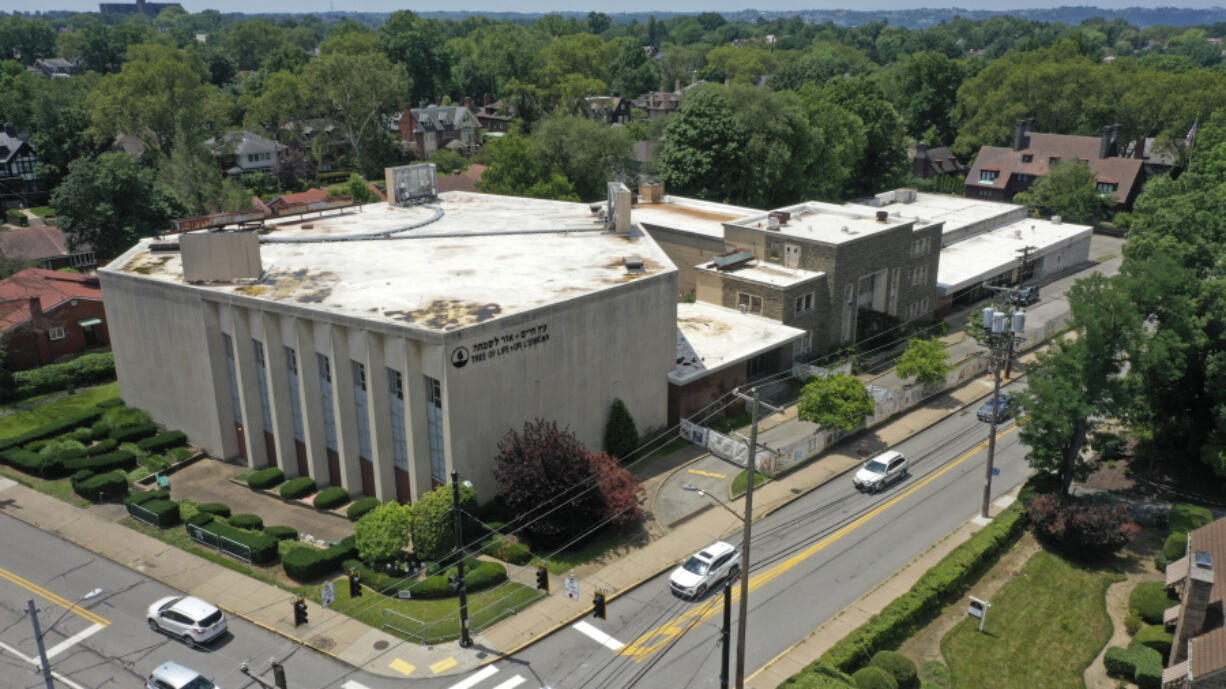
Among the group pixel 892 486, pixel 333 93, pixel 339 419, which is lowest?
pixel 892 486

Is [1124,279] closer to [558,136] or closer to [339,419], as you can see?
[339,419]

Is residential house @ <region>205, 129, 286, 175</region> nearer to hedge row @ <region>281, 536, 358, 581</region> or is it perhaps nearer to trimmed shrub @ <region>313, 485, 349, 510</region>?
trimmed shrub @ <region>313, 485, 349, 510</region>

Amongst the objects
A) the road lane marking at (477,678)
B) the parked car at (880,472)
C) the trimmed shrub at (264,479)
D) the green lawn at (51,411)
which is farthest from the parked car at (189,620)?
the parked car at (880,472)

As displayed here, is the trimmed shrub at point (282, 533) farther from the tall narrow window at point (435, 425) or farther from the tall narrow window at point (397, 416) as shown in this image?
the tall narrow window at point (435, 425)

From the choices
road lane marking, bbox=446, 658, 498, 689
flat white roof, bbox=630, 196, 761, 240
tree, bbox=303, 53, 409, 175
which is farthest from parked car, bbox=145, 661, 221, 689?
tree, bbox=303, 53, 409, 175

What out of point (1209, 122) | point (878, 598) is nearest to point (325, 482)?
point (878, 598)

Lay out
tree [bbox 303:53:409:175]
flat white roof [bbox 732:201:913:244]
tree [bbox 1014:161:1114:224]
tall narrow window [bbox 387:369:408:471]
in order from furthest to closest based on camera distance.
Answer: tree [bbox 303:53:409:175] → tree [bbox 1014:161:1114:224] → flat white roof [bbox 732:201:913:244] → tall narrow window [bbox 387:369:408:471]

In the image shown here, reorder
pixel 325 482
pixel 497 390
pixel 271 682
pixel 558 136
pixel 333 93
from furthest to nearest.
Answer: pixel 333 93 < pixel 558 136 < pixel 325 482 < pixel 497 390 < pixel 271 682
